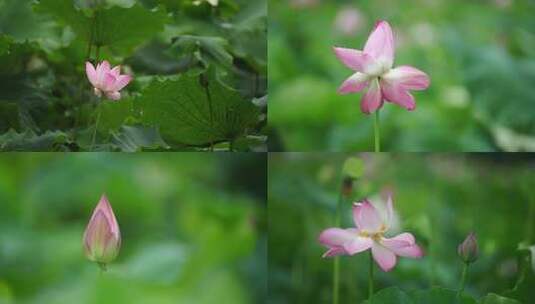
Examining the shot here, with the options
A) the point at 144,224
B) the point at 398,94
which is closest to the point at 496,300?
the point at 398,94

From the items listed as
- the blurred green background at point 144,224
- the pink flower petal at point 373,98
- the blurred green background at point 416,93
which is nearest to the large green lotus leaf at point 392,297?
the pink flower petal at point 373,98

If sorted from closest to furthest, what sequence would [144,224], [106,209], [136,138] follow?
1. [106,209]
2. [136,138]
3. [144,224]

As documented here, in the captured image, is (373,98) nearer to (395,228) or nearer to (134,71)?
(395,228)

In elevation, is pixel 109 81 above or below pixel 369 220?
above

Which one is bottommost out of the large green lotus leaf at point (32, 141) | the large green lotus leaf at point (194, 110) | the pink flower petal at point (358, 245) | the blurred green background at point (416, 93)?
the pink flower petal at point (358, 245)

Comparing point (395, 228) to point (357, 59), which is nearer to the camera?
point (357, 59)

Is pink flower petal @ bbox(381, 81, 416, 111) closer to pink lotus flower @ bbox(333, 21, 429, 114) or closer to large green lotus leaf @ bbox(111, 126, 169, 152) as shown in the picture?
pink lotus flower @ bbox(333, 21, 429, 114)

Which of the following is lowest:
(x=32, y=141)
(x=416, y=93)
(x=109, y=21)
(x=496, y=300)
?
(x=496, y=300)

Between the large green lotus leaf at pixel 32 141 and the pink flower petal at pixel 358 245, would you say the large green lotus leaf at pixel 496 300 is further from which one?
the large green lotus leaf at pixel 32 141

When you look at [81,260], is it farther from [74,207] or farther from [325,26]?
[325,26]
